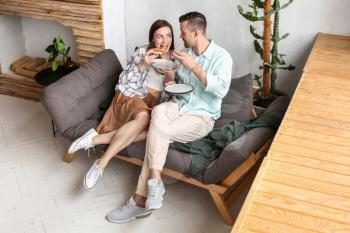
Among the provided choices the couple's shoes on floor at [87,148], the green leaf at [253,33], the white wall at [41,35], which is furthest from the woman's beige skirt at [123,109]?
the white wall at [41,35]

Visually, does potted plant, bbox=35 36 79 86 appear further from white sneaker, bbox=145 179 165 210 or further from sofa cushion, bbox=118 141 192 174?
white sneaker, bbox=145 179 165 210

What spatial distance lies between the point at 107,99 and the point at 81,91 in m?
0.27

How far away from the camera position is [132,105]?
299 cm

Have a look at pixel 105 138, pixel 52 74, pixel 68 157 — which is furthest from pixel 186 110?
pixel 52 74

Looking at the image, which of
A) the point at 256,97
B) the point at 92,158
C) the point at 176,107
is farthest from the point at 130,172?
the point at 256,97

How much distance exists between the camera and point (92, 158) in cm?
326

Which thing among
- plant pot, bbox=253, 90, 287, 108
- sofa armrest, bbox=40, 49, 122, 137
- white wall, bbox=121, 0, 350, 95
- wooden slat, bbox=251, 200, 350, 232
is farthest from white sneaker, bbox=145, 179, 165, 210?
white wall, bbox=121, 0, 350, 95

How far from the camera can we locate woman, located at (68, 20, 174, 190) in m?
2.77

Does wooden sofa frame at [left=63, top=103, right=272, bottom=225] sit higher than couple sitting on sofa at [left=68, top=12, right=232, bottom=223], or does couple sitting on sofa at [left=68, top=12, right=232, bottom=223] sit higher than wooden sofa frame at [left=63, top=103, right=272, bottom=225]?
couple sitting on sofa at [left=68, top=12, right=232, bottom=223]

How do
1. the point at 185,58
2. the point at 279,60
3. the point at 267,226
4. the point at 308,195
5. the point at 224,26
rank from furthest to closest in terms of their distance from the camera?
the point at 224,26
the point at 279,60
the point at 185,58
the point at 308,195
the point at 267,226

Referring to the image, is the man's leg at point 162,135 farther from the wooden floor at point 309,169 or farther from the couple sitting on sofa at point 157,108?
the wooden floor at point 309,169

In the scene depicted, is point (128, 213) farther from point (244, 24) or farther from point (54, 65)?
point (244, 24)

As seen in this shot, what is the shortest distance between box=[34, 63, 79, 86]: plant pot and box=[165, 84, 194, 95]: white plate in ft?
3.95

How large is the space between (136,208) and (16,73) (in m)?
2.15
